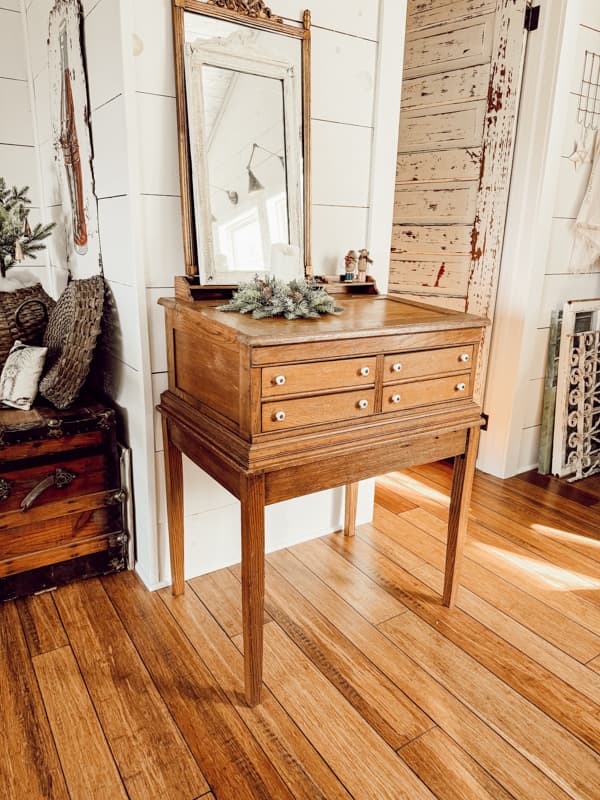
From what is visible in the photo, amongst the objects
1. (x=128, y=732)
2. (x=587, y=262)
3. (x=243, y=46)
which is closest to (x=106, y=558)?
A: (x=128, y=732)

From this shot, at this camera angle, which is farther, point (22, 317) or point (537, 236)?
point (537, 236)

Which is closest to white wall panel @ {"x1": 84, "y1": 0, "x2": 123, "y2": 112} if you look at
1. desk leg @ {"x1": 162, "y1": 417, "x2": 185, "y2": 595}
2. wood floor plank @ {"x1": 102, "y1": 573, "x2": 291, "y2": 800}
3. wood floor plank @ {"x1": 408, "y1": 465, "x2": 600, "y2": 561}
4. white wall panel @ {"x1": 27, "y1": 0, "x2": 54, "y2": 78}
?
white wall panel @ {"x1": 27, "y1": 0, "x2": 54, "y2": 78}

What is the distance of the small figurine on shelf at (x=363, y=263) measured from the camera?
2020 mm

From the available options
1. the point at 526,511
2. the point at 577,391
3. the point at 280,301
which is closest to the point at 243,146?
the point at 280,301

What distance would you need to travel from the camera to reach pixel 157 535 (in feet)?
6.38

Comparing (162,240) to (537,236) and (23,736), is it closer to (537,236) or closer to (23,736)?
(23,736)

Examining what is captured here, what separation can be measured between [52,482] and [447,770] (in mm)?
1378

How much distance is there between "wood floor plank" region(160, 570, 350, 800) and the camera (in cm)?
132

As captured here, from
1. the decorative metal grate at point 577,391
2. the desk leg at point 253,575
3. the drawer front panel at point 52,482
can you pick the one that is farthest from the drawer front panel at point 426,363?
the decorative metal grate at point 577,391

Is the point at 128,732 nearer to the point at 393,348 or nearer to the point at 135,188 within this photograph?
the point at 393,348

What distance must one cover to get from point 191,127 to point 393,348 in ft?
2.88

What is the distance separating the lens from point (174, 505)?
183 centimetres

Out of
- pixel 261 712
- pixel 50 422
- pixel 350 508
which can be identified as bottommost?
pixel 261 712

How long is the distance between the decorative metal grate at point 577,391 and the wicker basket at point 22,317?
92.3 inches
